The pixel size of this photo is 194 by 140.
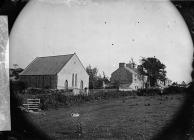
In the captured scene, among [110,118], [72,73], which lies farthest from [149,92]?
[72,73]

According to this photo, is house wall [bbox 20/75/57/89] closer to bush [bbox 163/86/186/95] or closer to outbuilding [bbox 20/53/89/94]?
outbuilding [bbox 20/53/89/94]

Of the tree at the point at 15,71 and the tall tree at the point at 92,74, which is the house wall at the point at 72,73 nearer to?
the tall tree at the point at 92,74

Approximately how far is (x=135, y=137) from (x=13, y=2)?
1342 mm

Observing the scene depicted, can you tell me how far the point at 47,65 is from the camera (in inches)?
88.7

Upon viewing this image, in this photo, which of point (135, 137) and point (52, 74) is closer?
point (52, 74)

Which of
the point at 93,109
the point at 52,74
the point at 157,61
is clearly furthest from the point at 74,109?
the point at 157,61

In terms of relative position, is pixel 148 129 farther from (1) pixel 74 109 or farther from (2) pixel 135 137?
(1) pixel 74 109

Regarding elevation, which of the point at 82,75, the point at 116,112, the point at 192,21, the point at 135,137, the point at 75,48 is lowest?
the point at 135,137

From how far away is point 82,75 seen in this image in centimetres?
229

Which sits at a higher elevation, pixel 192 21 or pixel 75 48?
pixel 192 21

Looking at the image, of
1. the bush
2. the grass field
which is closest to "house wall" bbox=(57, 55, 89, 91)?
the grass field

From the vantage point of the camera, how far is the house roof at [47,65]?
225cm

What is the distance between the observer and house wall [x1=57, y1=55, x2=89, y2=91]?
225cm

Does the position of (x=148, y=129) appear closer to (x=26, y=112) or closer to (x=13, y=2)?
(x=26, y=112)
